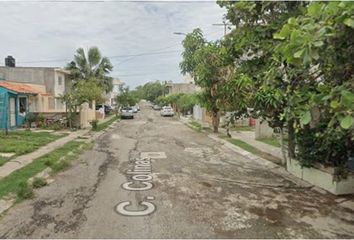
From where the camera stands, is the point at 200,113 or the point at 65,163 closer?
the point at 65,163

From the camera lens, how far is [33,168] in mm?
10250

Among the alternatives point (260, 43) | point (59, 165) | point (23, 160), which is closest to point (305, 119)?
point (260, 43)

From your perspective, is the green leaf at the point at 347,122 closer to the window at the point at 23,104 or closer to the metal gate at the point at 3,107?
the metal gate at the point at 3,107

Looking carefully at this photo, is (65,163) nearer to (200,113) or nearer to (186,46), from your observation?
(186,46)

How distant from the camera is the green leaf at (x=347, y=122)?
3.23 metres

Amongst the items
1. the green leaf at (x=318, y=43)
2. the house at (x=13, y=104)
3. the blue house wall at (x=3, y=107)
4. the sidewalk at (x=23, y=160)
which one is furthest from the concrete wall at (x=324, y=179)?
the blue house wall at (x=3, y=107)

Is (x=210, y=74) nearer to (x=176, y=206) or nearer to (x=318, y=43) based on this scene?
(x=176, y=206)

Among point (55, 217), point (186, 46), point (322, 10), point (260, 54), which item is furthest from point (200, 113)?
point (322, 10)

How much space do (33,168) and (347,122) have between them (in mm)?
9174

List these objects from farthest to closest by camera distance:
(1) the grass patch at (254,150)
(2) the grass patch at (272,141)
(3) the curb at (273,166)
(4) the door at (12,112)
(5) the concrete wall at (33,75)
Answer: (5) the concrete wall at (33,75)
(4) the door at (12,112)
(2) the grass patch at (272,141)
(1) the grass patch at (254,150)
(3) the curb at (273,166)

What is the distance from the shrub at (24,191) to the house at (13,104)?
12898 millimetres

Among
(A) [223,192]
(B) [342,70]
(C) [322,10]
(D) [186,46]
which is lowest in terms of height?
(A) [223,192]

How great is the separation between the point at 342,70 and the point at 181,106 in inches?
1742

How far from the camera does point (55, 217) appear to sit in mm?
6348
